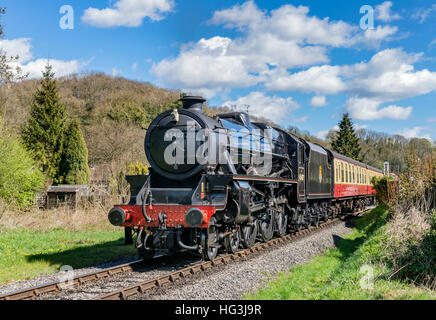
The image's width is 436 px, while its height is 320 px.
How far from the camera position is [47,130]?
1347 inches

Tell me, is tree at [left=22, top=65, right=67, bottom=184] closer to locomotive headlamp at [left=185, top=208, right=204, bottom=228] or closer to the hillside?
the hillside

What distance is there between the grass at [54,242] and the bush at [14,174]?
9.03ft

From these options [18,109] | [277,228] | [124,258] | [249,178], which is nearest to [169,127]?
[249,178]

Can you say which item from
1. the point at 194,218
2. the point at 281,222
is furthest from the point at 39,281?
the point at 281,222

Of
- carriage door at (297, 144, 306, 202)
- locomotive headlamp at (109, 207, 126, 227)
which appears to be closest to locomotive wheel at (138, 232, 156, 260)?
locomotive headlamp at (109, 207, 126, 227)

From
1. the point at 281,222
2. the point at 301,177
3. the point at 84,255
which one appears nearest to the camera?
the point at 84,255

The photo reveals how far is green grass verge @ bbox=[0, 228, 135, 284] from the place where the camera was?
868cm

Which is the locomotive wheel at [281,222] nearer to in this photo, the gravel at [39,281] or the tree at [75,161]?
the gravel at [39,281]

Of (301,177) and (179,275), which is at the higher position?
(301,177)

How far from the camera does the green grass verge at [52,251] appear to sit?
28.5ft

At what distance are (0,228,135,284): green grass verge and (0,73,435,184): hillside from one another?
8.79 metres

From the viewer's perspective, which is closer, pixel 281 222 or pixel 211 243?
pixel 211 243

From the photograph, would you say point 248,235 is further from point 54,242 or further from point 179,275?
point 54,242

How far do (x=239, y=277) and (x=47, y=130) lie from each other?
3150cm
